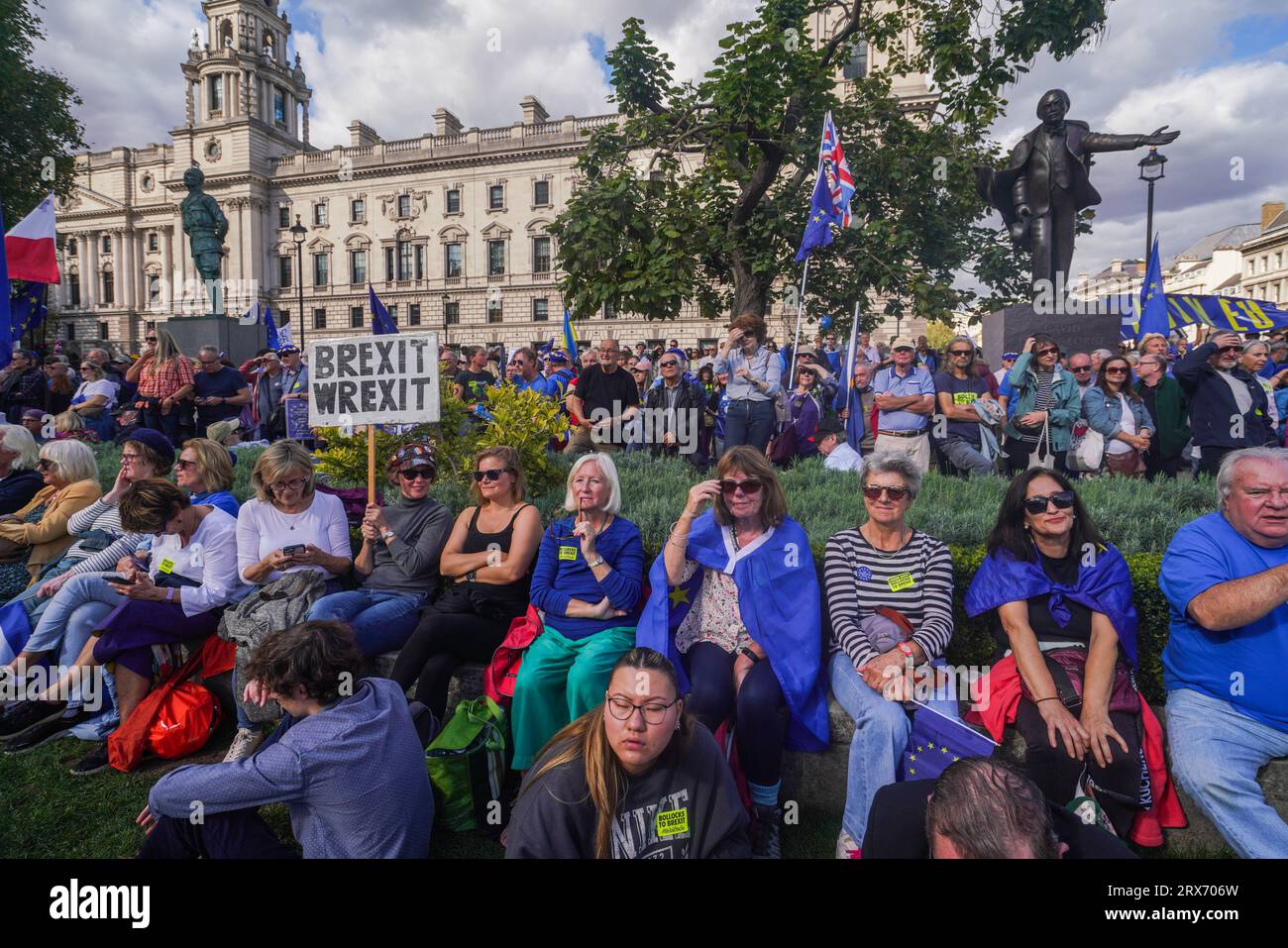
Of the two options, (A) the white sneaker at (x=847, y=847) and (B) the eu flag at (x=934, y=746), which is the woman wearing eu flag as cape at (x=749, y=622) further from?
(B) the eu flag at (x=934, y=746)

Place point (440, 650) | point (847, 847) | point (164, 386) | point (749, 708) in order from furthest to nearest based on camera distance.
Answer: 1. point (164, 386)
2. point (440, 650)
3. point (749, 708)
4. point (847, 847)

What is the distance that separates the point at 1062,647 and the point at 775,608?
1259 millimetres

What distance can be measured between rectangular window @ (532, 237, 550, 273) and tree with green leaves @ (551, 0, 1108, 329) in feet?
156

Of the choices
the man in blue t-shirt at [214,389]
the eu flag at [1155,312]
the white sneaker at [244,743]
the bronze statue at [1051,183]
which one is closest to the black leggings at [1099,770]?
the white sneaker at [244,743]

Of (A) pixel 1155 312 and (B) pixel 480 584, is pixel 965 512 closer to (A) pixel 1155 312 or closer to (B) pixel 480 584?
(B) pixel 480 584

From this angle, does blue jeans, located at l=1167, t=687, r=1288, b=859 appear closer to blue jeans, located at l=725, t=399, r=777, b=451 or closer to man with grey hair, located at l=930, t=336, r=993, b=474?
man with grey hair, located at l=930, t=336, r=993, b=474

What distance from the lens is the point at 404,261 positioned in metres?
63.0

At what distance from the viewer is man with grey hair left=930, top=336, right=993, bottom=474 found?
771cm

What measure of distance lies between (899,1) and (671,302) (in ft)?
22.1

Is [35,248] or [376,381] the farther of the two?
[35,248]

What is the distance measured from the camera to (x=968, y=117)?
12.2m

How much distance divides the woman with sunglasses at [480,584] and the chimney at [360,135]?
70.4 metres

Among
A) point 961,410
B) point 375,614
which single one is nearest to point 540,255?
point 961,410
